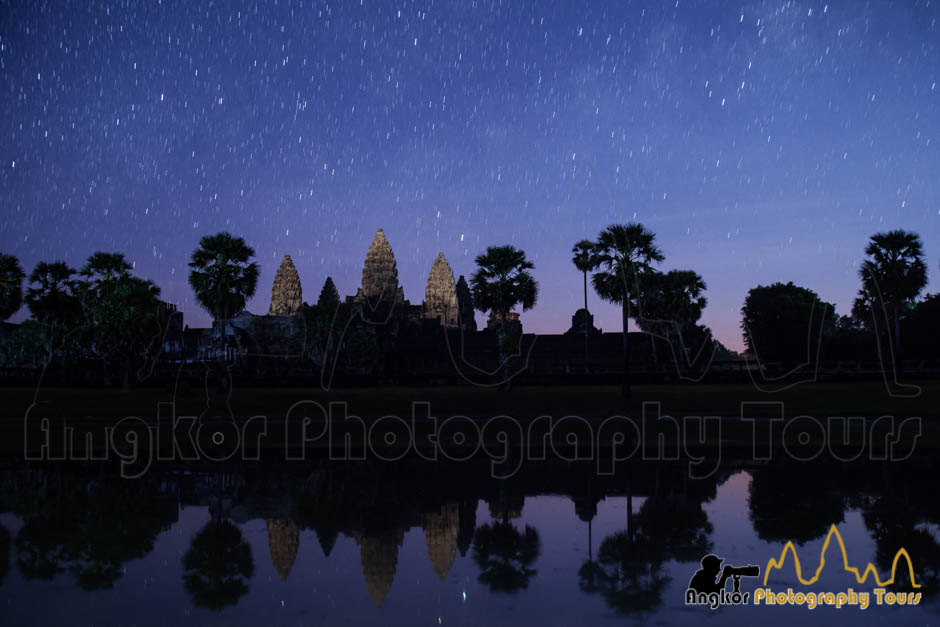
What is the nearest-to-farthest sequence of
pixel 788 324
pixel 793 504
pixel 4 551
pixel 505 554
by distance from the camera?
pixel 505 554 → pixel 4 551 → pixel 793 504 → pixel 788 324

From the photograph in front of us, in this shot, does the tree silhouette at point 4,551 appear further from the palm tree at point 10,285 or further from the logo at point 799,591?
the palm tree at point 10,285

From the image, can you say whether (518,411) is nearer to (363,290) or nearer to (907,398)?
(907,398)

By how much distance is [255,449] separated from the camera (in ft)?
69.0

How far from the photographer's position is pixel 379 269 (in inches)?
5394

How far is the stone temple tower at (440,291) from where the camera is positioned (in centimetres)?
14012

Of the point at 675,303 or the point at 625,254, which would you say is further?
the point at 675,303

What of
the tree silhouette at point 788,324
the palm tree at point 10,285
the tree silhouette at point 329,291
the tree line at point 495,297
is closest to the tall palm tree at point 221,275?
the tree line at point 495,297

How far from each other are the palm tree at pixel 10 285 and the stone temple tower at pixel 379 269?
7940 centimetres

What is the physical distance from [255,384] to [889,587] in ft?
153

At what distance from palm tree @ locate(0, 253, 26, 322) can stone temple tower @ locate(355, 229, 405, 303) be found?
260ft

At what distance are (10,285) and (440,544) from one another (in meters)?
54.2

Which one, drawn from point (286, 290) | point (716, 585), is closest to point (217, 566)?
point (716, 585)

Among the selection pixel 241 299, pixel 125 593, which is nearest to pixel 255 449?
pixel 125 593

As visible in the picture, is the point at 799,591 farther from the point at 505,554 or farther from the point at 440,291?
the point at 440,291
